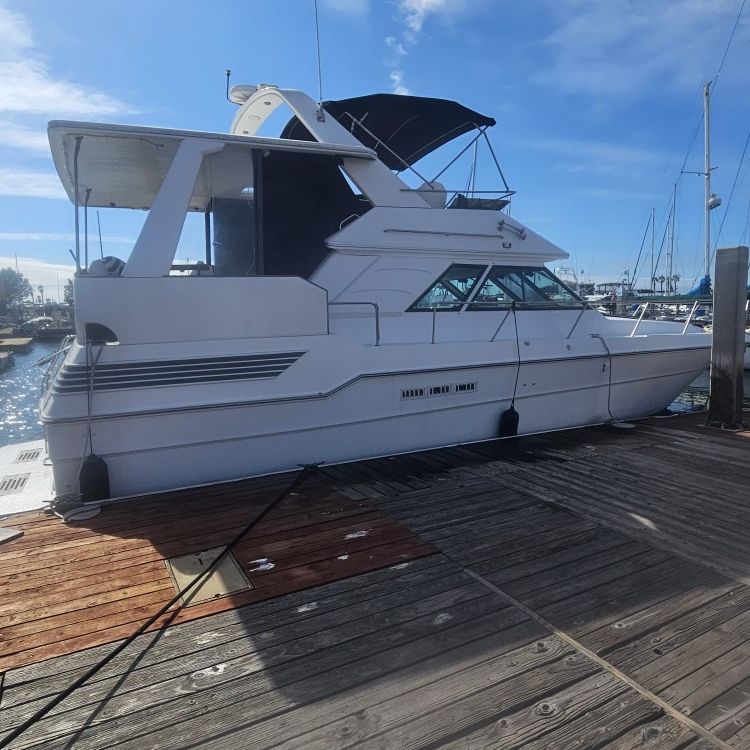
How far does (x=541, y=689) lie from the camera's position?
2145mm

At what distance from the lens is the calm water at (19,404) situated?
981cm

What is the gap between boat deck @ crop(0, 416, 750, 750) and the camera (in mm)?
1989

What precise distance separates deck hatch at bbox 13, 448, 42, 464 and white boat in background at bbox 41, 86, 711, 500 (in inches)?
38.4

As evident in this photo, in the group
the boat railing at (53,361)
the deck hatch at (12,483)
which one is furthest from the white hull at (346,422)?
the boat railing at (53,361)

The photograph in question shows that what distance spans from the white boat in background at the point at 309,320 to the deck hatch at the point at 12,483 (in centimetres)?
66

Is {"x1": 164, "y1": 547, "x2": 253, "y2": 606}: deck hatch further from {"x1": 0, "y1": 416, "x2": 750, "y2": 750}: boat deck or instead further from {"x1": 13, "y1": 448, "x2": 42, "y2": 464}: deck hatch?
{"x1": 13, "y1": 448, "x2": 42, "y2": 464}: deck hatch

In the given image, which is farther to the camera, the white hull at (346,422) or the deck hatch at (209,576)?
the white hull at (346,422)

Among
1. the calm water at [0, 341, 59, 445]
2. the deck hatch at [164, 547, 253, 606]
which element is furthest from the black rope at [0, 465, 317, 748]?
the calm water at [0, 341, 59, 445]

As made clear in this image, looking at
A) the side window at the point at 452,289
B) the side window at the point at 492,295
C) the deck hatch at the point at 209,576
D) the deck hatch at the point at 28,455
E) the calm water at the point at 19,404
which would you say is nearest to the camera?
the deck hatch at the point at 209,576

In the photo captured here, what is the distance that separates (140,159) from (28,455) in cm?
315

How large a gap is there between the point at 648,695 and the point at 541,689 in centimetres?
40

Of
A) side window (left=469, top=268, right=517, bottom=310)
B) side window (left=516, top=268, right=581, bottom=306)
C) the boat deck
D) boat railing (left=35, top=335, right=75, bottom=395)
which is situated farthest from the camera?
side window (left=516, top=268, right=581, bottom=306)

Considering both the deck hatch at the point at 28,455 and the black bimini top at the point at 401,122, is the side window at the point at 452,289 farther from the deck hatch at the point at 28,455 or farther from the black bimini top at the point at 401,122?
the deck hatch at the point at 28,455

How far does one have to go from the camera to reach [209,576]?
307cm
